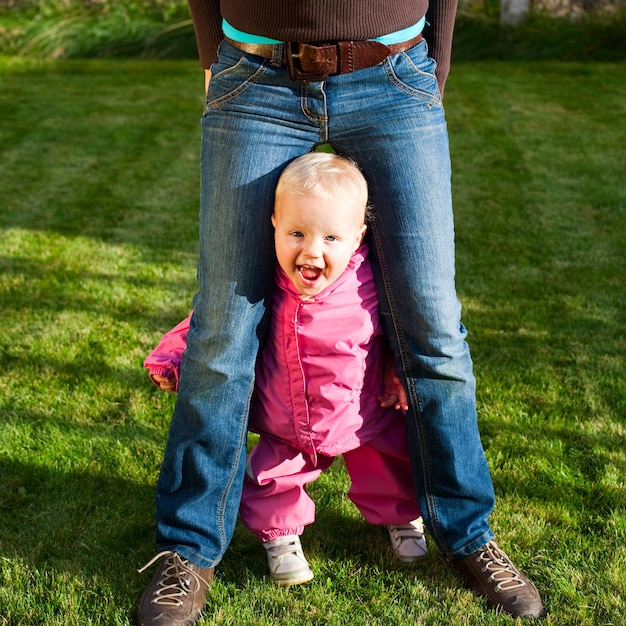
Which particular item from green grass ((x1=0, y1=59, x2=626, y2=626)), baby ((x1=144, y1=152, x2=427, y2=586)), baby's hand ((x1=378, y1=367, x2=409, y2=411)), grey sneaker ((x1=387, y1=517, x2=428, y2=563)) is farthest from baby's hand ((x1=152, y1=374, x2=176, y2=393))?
grey sneaker ((x1=387, y1=517, x2=428, y2=563))

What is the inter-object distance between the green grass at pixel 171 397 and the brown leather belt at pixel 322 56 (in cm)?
138

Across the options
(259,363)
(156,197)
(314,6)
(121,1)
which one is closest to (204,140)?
(314,6)

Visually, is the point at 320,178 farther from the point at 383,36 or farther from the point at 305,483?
the point at 305,483

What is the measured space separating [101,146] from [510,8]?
685 centimetres

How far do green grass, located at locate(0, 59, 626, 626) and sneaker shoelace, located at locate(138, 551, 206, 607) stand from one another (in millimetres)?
94

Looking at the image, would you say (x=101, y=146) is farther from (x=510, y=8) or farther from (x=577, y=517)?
(x=510, y=8)

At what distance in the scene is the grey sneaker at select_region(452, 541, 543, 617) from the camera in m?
2.36

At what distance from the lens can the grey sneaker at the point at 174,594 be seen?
2311mm

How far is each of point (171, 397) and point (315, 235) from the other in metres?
1.46

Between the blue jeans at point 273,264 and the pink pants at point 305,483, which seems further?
the pink pants at point 305,483

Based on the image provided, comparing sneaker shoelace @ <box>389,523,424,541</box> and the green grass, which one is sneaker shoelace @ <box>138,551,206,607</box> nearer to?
the green grass

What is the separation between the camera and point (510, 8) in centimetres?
1202

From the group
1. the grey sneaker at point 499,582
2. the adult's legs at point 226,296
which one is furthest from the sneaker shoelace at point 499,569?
the adult's legs at point 226,296

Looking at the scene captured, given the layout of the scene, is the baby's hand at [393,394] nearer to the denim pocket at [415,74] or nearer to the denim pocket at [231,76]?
the denim pocket at [415,74]
